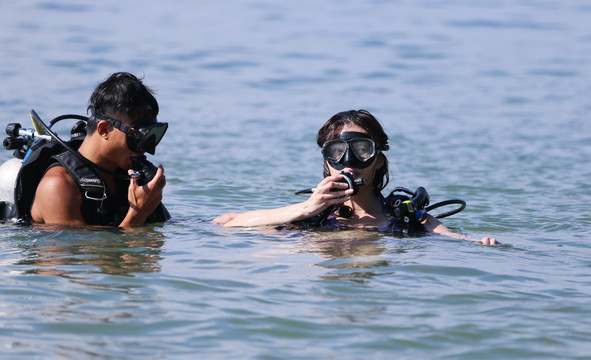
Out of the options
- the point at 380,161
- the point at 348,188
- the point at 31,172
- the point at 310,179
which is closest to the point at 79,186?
the point at 31,172

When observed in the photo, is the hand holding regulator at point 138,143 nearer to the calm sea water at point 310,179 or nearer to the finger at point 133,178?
the finger at point 133,178

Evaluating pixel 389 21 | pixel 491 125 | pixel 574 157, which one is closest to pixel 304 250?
pixel 574 157

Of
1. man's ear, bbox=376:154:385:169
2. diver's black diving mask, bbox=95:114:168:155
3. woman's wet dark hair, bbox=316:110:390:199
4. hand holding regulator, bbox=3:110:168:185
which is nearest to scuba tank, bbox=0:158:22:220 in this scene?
hand holding regulator, bbox=3:110:168:185

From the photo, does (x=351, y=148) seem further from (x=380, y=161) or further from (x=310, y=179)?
(x=310, y=179)

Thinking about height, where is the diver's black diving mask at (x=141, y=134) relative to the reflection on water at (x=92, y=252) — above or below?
above

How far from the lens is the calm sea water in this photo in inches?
159

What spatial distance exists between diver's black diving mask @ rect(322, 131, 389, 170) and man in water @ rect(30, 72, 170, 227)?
1050mm

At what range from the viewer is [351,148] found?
18.2 feet

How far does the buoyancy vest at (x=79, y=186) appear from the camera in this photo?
5492 mm

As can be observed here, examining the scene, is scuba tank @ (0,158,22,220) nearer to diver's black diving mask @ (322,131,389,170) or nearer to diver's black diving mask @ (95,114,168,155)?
diver's black diving mask @ (95,114,168,155)

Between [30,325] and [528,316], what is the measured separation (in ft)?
7.67

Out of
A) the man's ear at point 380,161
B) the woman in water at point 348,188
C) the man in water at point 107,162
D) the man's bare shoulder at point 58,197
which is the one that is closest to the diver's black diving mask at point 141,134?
the man in water at point 107,162

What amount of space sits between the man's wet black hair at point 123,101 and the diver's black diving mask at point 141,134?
0.05 metres

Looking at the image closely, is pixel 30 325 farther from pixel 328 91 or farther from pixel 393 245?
pixel 328 91
